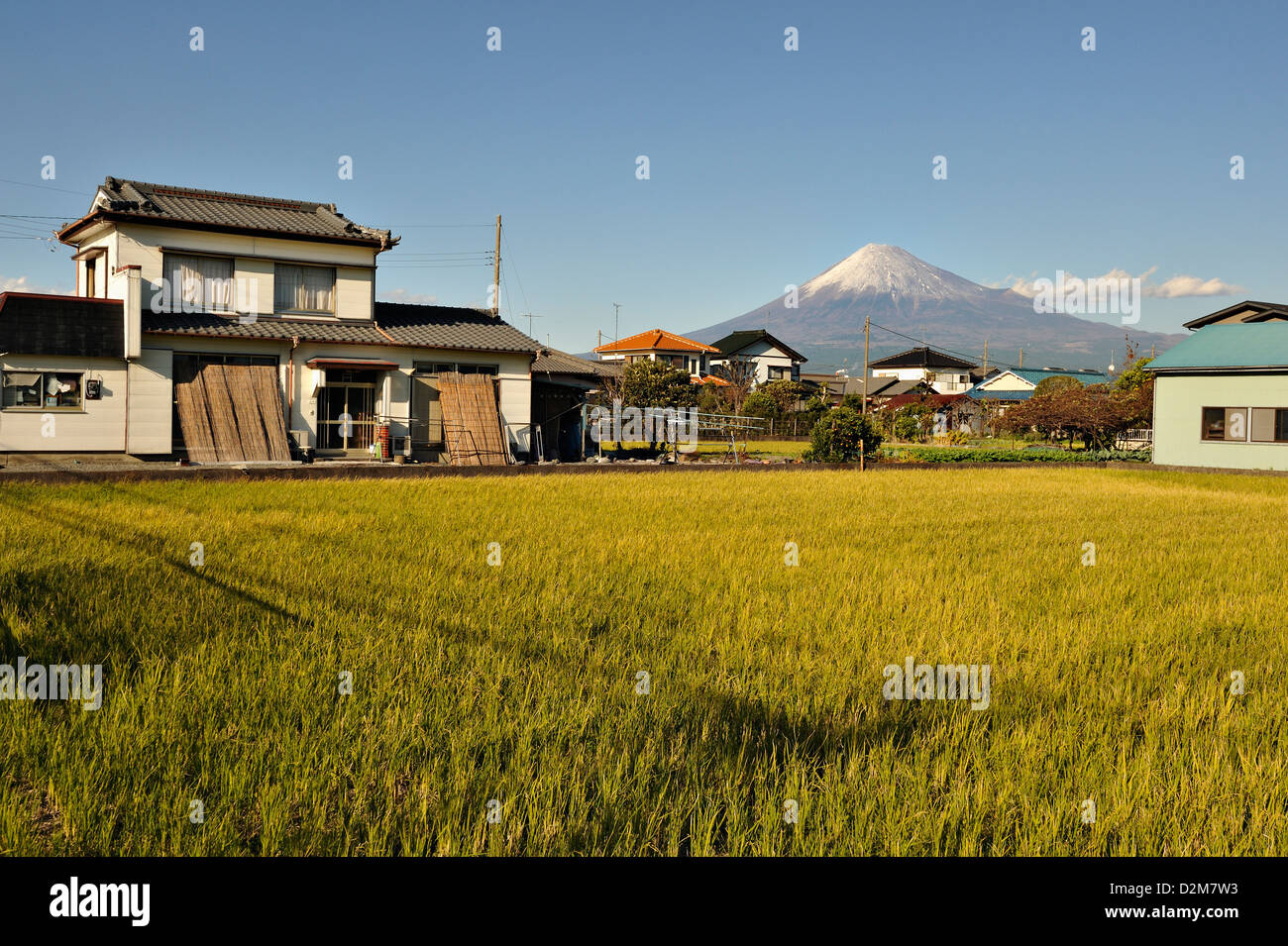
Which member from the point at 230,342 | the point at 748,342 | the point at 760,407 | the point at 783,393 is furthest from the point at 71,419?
the point at 748,342

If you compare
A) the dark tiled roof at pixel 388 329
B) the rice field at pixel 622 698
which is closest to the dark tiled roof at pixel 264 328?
the dark tiled roof at pixel 388 329

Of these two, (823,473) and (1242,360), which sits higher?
(1242,360)

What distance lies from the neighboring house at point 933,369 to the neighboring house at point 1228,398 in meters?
45.2

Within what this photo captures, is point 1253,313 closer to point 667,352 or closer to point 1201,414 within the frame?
point 1201,414

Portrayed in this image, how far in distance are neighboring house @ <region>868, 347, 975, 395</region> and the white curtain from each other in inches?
2313

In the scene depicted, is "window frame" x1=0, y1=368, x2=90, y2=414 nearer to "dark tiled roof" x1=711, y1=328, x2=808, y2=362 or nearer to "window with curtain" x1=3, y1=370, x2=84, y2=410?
"window with curtain" x1=3, y1=370, x2=84, y2=410

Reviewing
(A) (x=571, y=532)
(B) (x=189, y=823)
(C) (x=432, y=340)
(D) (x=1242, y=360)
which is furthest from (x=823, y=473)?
(B) (x=189, y=823)

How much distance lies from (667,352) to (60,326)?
4429 cm

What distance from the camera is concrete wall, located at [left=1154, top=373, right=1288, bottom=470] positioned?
24.6 meters

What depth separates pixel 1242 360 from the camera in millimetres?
25297

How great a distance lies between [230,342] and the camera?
2031 cm

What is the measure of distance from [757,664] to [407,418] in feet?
60.9
